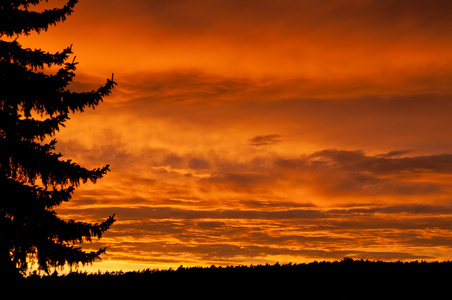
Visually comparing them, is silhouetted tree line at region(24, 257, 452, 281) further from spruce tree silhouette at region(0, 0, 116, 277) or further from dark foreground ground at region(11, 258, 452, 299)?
spruce tree silhouette at region(0, 0, 116, 277)

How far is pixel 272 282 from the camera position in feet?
44.3

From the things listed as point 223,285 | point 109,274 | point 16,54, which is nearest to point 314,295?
point 223,285

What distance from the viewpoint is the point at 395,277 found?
14.5m

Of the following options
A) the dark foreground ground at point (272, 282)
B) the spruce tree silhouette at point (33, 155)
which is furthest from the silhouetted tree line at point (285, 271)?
the spruce tree silhouette at point (33, 155)

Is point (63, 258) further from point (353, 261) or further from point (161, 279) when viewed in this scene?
point (353, 261)

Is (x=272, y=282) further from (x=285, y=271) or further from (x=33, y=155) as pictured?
(x=33, y=155)

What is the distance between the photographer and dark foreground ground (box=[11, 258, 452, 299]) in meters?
12.3

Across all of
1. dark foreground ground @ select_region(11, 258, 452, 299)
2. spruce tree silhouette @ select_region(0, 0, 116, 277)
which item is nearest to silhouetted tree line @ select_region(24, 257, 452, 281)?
dark foreground ground @ select_region(11, 258, 452, 299)

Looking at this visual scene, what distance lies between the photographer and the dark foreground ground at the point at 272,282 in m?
12.3

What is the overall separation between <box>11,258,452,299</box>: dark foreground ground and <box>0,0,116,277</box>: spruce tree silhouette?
3.89 meters

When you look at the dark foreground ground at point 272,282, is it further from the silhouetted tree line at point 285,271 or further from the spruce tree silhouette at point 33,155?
the spruce tree silhouette at point 33,155

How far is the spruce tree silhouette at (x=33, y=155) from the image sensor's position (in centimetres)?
1585

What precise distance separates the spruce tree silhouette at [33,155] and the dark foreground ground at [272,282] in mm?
3892

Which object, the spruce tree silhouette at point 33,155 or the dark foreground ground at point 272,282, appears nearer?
the dark foreground ground at point 272,282
